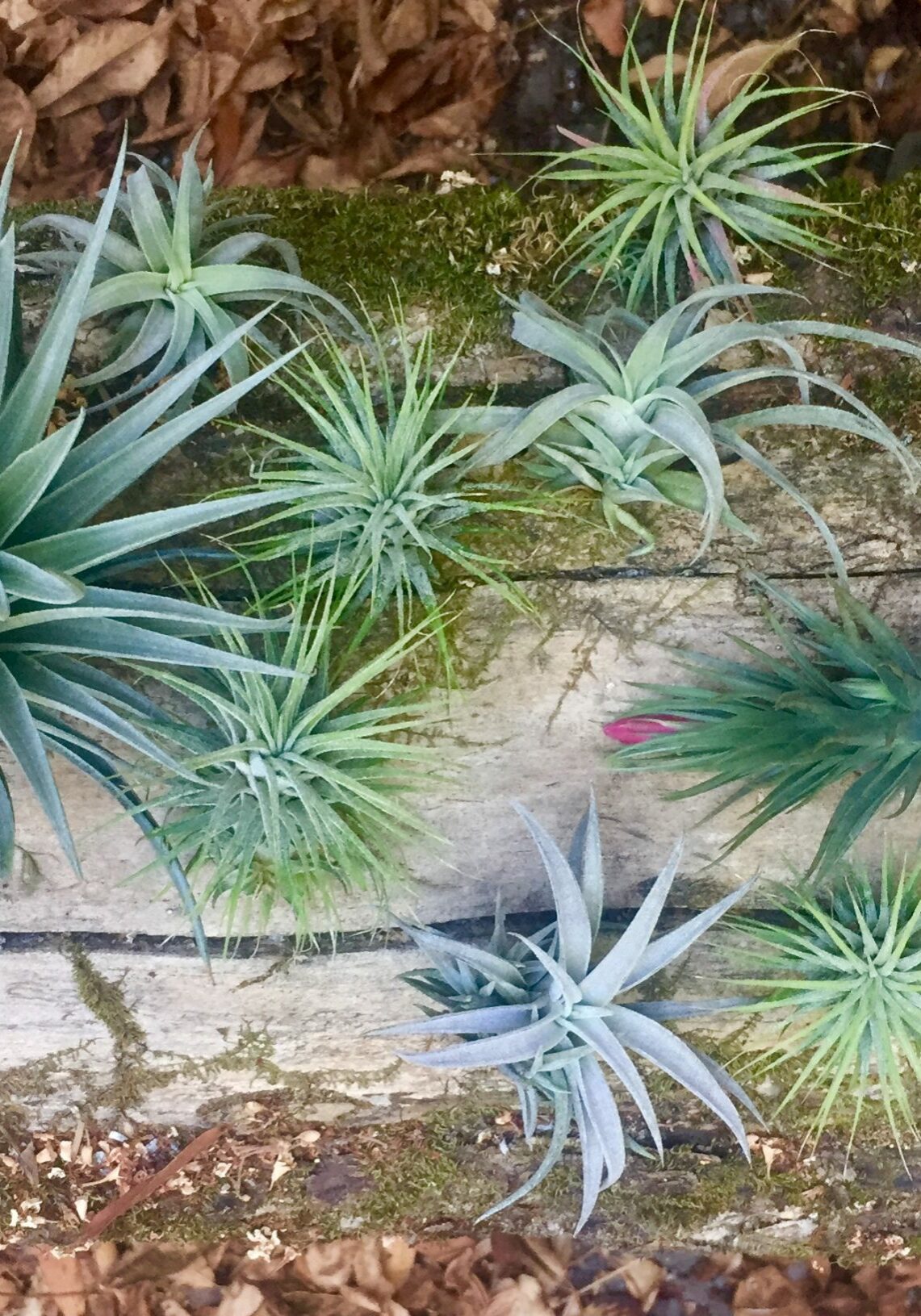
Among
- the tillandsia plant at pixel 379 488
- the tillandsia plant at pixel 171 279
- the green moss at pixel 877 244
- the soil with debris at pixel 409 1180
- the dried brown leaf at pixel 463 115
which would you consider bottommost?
the soil with debris at pixel 409 1180

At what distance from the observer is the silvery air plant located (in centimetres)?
124

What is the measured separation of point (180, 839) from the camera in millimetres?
1293

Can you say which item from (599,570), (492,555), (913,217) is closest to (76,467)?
(492,555)

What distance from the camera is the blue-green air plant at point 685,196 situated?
126 centimetres

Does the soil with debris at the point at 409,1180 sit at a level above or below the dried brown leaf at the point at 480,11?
below

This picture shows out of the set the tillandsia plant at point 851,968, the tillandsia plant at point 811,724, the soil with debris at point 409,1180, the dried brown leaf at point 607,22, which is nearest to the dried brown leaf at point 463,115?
the dried brown leaf at point 607,22

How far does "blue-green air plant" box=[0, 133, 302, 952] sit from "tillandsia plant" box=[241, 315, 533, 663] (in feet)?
0.44

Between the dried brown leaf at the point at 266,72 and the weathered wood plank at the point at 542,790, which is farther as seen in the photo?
the dried brown leaf at the point at 266,72

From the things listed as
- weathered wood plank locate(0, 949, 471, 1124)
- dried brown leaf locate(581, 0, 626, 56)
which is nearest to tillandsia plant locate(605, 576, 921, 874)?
weathered wood plank locate(0, 949, 471, 1124)

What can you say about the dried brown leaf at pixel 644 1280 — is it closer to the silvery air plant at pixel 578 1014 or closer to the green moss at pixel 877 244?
the silvery air plant at pixel 578 1014

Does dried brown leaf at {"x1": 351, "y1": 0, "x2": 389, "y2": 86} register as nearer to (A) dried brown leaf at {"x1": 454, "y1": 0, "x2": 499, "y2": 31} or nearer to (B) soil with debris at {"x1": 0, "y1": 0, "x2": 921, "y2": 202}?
(B) soil with debris at {"x1": 0, "y1": 0, "x2": 921, "y2": 202}

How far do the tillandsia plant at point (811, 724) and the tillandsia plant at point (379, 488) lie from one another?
1.00 ft

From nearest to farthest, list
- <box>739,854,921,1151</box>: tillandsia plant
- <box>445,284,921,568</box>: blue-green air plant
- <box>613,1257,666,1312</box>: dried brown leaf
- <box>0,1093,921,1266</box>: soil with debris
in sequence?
1. <box>445,284,921,568</box>: blue-green air plant
2. <box>739,854,921,1151</box>: tillandsia plant
3. <box>0,1093,921,1266</box>: soil with debris
4. <box>613,1257,666,1312</box>: dried brown leaf

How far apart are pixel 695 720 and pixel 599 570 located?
27 centimetres
